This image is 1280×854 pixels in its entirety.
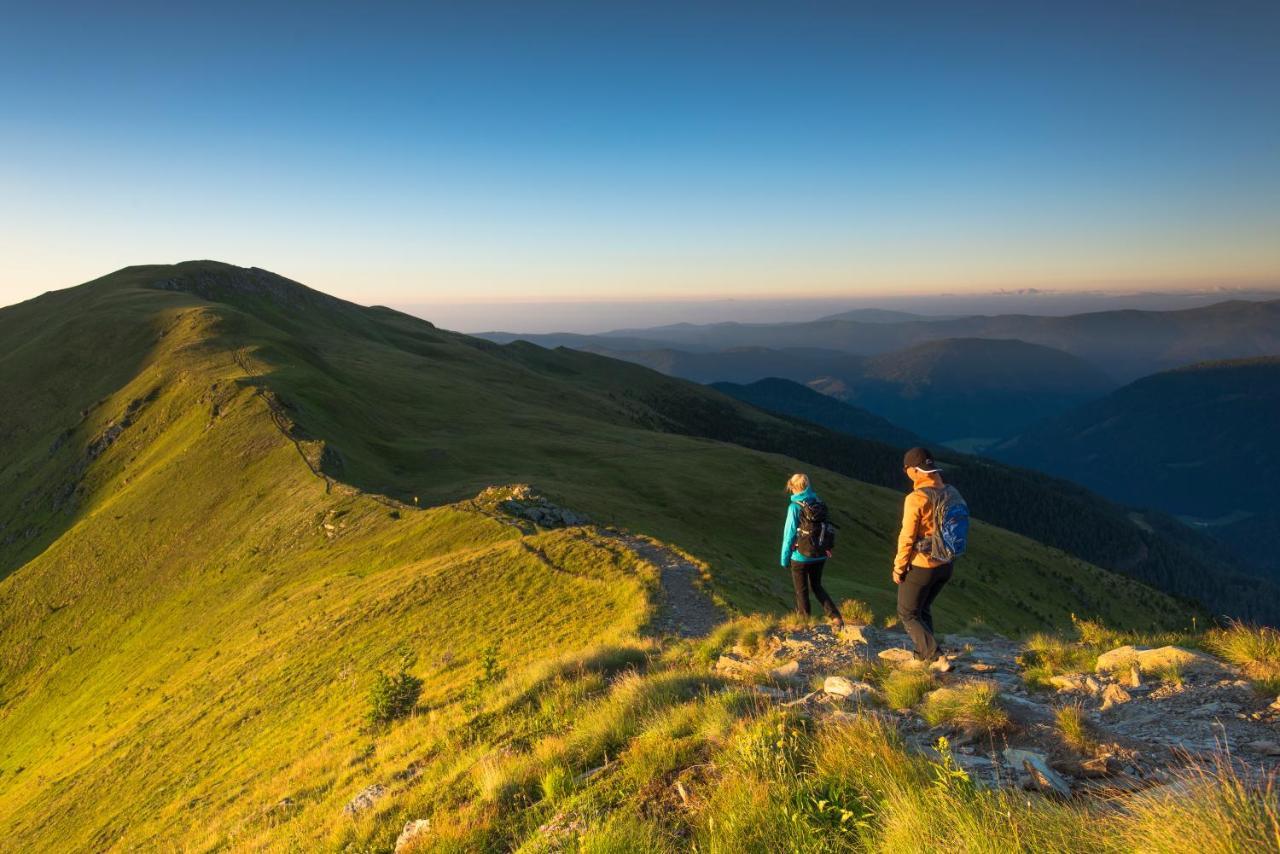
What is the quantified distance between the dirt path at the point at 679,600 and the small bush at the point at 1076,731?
979 centimetres

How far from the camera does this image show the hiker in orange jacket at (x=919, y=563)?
10297 mm

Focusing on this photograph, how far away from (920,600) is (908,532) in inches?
49.2

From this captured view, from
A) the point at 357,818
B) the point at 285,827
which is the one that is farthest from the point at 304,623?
the point at 357,818

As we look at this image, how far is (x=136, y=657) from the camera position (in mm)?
31953

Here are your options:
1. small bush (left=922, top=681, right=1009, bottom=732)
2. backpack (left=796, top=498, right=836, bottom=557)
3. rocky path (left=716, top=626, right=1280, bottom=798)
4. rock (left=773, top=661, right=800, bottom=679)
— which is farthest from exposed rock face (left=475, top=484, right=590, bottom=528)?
small bush (left=922, top=681, right=1009, bottom=732)

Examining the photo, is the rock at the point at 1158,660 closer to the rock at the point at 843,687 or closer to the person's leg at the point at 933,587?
the person's leg at the point at 933,587

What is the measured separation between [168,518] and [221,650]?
68.1ft

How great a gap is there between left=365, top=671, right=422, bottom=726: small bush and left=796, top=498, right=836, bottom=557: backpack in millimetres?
9981

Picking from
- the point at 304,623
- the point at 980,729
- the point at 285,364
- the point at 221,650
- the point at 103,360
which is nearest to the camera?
the point at 980,729

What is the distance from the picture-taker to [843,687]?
8312mm

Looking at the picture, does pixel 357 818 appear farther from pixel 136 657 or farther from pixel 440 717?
pixel 136 657

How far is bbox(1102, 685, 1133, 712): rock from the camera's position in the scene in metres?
7.69

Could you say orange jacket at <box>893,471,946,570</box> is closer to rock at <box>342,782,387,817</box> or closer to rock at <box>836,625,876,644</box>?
rock at <box>836,625,876,644</box>

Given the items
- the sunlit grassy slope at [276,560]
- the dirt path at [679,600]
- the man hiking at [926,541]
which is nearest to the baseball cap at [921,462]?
the man hiking at [926,541]
